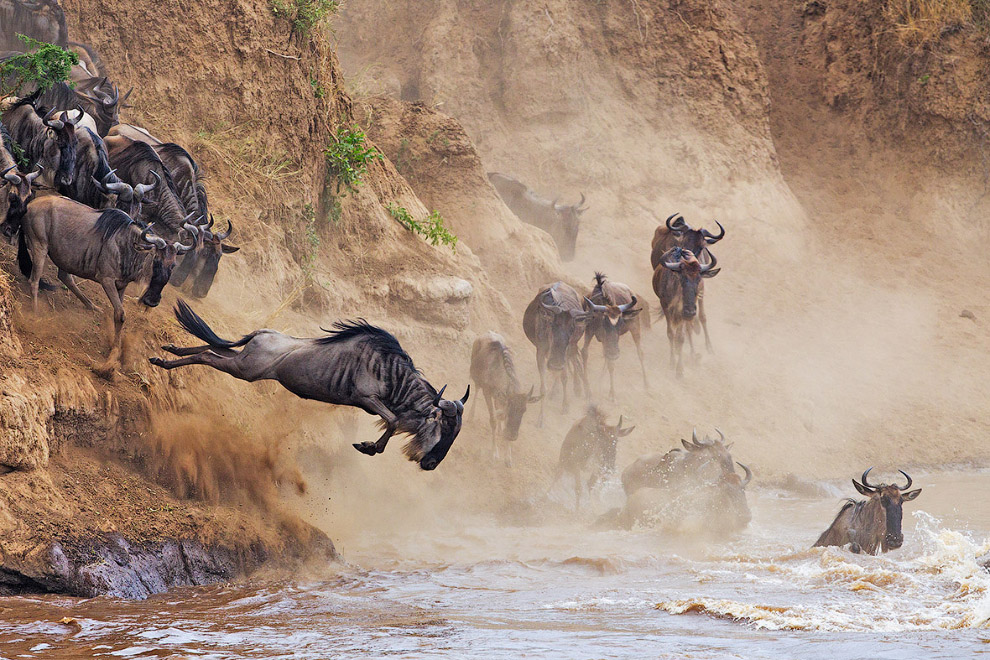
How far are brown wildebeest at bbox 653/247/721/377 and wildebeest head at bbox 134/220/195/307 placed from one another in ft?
30.5

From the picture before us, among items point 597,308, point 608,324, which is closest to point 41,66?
point 597,308

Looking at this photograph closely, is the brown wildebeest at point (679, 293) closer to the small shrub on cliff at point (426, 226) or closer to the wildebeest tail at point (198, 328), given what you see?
the small shrub on cliff at point (426, 226)

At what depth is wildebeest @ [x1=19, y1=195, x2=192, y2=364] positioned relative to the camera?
7.89 m

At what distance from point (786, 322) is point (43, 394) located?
14.4 meters

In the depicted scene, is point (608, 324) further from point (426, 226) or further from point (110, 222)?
point (110, 222)

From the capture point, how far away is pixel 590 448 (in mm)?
11883

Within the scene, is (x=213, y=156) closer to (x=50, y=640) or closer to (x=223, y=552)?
(x=223, y=552)

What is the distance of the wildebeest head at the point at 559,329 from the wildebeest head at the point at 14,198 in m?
7.55

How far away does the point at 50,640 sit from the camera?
5.53 meters

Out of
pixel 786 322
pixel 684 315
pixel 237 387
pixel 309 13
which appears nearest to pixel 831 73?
pixel 786 322

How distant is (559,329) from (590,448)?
2.62 m

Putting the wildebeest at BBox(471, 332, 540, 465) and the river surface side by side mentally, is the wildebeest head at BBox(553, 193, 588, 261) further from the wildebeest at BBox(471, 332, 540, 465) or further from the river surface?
the river surface

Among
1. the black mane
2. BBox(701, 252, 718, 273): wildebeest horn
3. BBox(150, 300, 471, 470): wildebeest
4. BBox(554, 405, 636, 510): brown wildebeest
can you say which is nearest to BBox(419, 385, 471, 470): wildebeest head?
BBox(150, 300, 471, 470): wildebeest

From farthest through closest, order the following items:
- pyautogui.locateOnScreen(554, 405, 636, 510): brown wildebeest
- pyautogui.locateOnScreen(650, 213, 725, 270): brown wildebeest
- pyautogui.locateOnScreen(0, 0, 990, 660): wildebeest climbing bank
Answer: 1. pyautogui.locateOnScreen(650, 213, 725, 270): brown wildebeest
2. pyautogui.locateOnScreen(554, 405, 636, 510): brown wildebeest
3. pyautogui.locateOnScreen(0, 0, 990, 660): wildebeest climbing bank
